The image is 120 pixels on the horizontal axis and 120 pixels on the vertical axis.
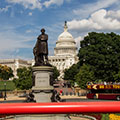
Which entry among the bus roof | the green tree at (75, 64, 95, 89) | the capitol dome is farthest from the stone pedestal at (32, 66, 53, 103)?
the capitol dome

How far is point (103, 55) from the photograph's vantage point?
48.4 metres

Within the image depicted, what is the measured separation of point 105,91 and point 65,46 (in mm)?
143967

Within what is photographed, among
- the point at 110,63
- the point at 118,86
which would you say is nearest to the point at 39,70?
the point at 118,86

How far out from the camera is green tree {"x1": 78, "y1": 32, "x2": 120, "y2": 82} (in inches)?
1877

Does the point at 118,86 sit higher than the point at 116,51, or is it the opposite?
the point at 116,51

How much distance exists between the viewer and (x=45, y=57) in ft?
61.3

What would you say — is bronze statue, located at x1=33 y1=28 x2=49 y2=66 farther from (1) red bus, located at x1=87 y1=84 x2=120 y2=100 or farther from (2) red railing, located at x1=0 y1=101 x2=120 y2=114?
(1) red bus, located at x1=87 y1=84 x2=120 y2=100

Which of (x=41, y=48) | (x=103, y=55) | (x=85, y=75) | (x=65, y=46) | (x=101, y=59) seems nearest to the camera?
(x=41, y=48)

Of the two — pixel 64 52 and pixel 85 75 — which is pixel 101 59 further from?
pixel 64 52

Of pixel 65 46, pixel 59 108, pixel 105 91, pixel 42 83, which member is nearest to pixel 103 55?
pixel 105 91

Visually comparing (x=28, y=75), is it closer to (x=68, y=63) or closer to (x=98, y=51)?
(x=98, y=51)

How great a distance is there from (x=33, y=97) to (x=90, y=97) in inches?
1048

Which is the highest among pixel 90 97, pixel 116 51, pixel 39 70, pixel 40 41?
pixel 116 51

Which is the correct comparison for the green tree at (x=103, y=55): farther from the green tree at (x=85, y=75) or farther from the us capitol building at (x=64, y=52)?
the us capitol building at (x=64, y=52)
